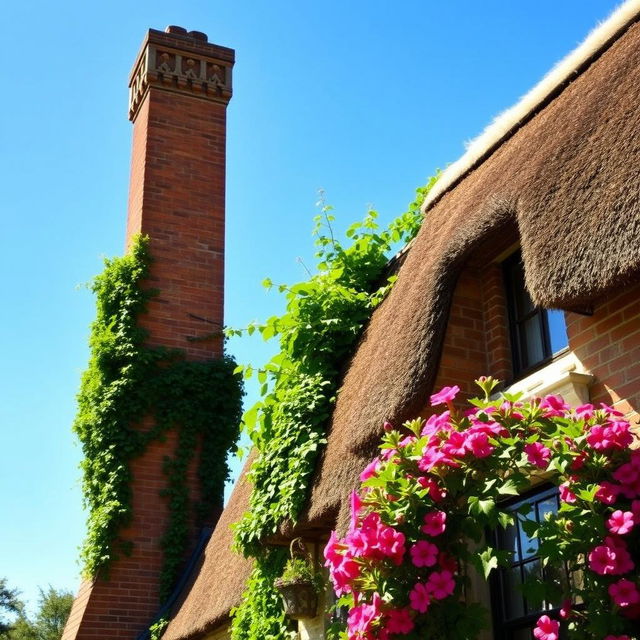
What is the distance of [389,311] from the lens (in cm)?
796

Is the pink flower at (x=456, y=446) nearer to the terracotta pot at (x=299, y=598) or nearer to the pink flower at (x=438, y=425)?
the pink flower at (x=438, y=425)

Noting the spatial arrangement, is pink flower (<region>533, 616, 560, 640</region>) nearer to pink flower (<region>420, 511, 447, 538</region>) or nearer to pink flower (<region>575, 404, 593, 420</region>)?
pink flower (<region>420, 511, 447, 538</region>)

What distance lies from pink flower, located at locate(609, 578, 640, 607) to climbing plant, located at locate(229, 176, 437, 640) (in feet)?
12.5

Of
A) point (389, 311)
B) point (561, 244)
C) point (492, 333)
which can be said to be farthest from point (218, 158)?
point (561, 244)

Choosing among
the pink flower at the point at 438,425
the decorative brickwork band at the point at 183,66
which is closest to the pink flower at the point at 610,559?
the pink flower at the point at 438,425

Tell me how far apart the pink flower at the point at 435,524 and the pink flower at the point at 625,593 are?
901 millimetres

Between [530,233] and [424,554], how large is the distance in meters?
1.97

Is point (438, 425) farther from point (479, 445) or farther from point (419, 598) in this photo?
point (419, 598)

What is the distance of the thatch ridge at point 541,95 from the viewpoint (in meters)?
6.98

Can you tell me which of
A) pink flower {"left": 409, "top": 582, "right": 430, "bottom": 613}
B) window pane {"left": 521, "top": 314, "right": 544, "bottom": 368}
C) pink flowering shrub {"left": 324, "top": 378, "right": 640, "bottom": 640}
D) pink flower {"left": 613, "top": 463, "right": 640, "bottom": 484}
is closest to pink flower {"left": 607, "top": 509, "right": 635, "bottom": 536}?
pink flowering shrub {"left": 324, "top": 378, "right": 640, "bottom": 640}

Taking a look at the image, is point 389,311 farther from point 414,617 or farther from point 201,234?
point 201,234

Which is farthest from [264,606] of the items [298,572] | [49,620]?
[49,620]

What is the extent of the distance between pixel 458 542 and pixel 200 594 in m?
6.34

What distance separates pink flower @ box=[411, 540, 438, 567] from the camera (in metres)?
5.05
